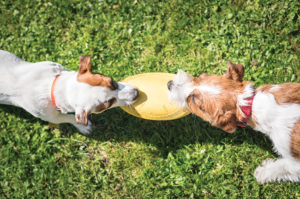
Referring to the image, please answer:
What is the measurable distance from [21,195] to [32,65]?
10.5 ft

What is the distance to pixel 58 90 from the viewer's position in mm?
4094

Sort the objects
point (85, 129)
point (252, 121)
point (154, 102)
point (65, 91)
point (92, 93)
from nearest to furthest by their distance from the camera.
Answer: point (252, 121) < point (92, 93) < point (65, 91) < point (154, 102) < point (85, 129)

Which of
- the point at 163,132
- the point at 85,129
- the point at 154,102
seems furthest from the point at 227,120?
the point at 85,129

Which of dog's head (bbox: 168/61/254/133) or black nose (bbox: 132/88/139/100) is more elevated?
dog's head (bbox: 168/61/254/133)

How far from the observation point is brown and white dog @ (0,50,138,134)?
381cm

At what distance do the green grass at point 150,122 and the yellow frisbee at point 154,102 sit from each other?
1.11 m

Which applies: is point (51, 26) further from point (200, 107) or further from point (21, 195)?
point (200, 107)

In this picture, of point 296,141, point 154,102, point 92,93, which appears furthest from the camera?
point 154,102

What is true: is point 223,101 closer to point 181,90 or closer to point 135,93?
point 181,90

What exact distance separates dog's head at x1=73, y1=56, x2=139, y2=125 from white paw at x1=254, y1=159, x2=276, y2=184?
2.92 metres

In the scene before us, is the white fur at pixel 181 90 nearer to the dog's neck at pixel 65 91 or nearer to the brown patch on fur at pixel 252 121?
the brown patch on fur at pixel 252 121

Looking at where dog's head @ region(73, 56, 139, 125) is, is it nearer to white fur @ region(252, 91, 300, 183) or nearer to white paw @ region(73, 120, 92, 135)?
white paw @ region(73, 120, 92, 135)

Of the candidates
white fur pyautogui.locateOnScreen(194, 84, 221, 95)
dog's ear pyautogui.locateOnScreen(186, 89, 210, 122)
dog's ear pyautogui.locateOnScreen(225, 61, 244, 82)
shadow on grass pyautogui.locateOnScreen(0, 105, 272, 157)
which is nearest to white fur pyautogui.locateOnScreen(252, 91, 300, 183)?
dog's ear pyautogui.locateOnScreen(225, 61, 244, 82)

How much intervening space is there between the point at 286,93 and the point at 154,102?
6.82 feet
